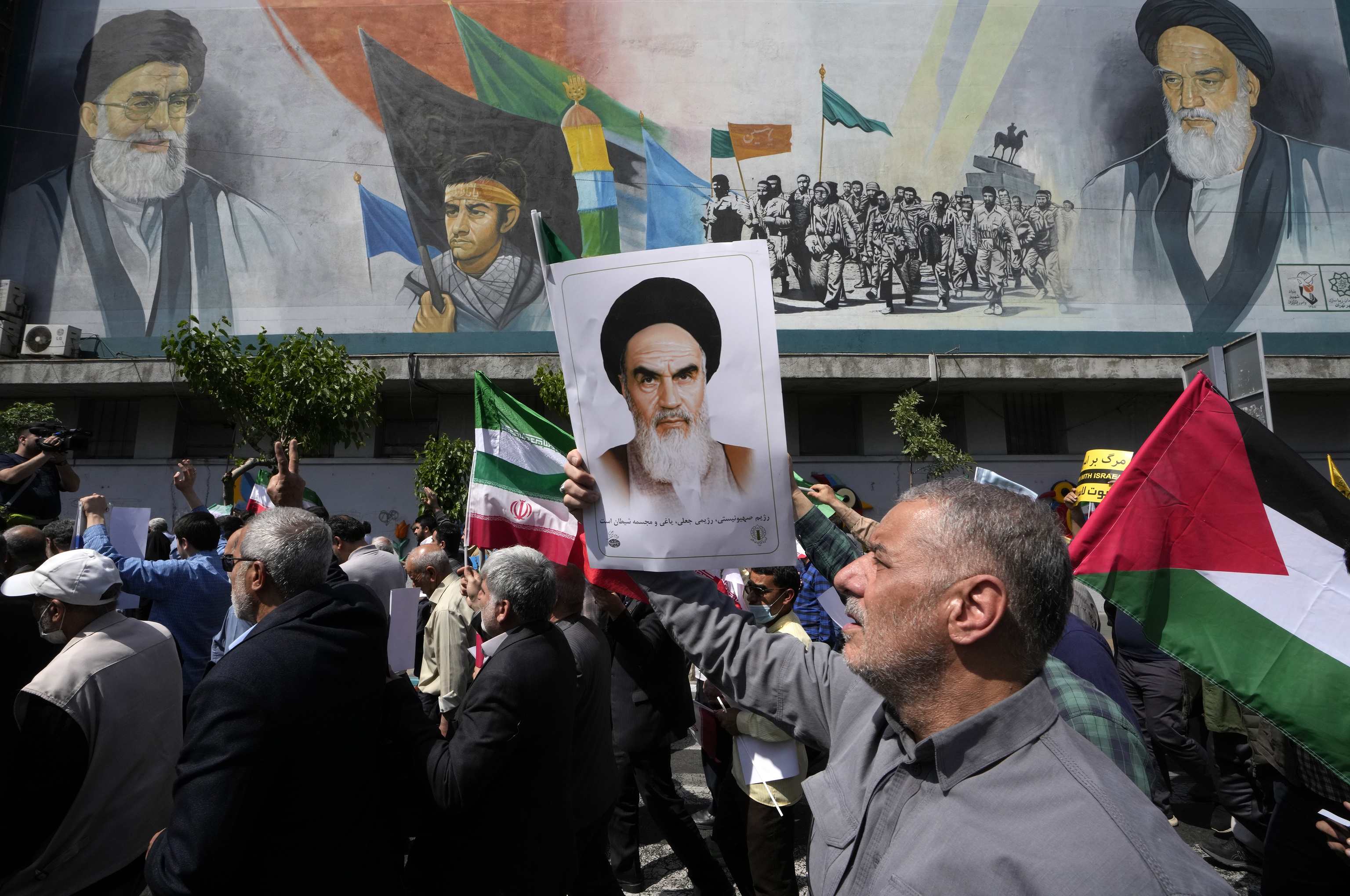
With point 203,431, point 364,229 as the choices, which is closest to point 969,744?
point 364,229

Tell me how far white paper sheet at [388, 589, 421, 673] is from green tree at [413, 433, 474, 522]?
1103 cm

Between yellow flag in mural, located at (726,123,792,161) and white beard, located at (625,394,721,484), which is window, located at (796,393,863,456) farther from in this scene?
white beard, located at (625,394,721,484)

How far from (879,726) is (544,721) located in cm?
167

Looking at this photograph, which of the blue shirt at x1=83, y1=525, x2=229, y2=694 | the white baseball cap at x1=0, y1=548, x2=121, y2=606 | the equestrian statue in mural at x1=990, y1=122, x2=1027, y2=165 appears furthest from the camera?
the equestrian statue in mural at x1=990, y1=122, x2=1027, y2=165

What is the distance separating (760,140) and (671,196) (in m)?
2.77

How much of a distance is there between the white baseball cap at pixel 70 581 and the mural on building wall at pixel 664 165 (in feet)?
57.9

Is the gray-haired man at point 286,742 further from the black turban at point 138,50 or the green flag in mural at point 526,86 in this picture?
the black turban at point 138,50

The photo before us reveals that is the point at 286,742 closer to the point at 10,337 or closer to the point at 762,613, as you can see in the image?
the point at 762,613

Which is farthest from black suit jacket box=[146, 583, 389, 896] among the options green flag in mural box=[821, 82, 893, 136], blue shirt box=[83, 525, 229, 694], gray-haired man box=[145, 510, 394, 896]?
green flag in mural box=[821, 82, 893, 136]

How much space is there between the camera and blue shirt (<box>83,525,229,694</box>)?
460cm

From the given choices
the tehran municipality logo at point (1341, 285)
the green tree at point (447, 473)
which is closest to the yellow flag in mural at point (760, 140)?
the green tree at point (447, 473)

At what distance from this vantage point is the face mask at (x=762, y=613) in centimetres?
437

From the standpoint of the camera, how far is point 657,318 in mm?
2074

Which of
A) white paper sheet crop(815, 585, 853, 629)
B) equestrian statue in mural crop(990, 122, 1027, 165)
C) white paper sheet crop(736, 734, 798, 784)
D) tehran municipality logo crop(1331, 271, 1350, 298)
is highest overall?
equestrian statue in mural crop(990, 122, 1027, 165)
